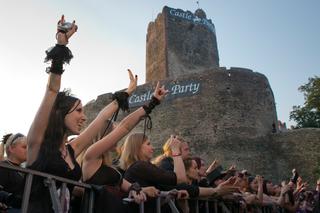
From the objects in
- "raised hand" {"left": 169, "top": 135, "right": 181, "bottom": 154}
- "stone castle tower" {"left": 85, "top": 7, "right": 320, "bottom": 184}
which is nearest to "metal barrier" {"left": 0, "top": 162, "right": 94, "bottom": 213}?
"raised hand" {"left": 169, "top": 135, "right": 181, "bottom": 154}

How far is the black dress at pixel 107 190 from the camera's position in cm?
277

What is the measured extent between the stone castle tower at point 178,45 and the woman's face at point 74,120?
87.5ft

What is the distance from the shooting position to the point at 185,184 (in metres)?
3.60

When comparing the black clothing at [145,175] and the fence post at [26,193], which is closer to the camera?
the fence post at [26,193]

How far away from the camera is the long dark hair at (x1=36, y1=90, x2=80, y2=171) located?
2.47m

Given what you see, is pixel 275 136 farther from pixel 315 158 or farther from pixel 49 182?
pixel 49 182

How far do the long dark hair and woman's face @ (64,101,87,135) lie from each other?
2 cm

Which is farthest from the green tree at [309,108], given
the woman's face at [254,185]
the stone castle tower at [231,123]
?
the woman's face at [254,185]

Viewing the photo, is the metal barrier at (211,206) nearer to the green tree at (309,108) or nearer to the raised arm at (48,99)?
the raised arm at (48,99)

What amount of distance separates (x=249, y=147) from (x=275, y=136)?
5.74 feet

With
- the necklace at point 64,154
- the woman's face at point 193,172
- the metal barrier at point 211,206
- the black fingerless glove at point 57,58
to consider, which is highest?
the black fingerless glove at point 57,58

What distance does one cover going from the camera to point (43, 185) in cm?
237

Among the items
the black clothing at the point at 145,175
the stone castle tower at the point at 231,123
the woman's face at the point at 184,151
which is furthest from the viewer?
the stone castle tower at the point at 231,123

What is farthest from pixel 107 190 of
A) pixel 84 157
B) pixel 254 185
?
pixel 254 185
